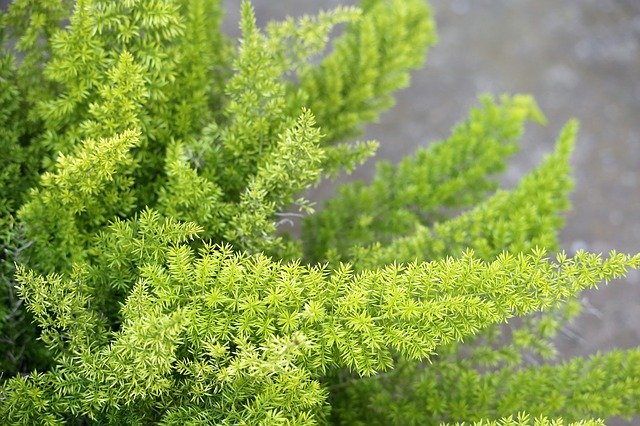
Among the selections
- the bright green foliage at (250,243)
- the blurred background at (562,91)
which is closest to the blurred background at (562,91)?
the blurred background at (562,91)

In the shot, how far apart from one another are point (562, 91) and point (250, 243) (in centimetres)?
139

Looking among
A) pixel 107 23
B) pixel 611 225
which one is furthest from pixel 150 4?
pixel 611 225

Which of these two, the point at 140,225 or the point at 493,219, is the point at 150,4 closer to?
the point at 140,225

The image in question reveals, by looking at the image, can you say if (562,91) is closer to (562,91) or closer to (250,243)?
(562,91)

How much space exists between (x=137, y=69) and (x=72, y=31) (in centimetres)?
10

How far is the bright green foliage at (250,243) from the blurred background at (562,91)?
0.63 meters

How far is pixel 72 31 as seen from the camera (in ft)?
2.65

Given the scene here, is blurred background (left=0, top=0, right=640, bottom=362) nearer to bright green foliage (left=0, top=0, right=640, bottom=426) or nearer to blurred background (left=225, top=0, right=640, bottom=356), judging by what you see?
blurred background (left=225, top=0, right=640, bottom=356)

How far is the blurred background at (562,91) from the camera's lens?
1.73 metres

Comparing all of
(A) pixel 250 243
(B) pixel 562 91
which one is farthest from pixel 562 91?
(A) pixel 250 243

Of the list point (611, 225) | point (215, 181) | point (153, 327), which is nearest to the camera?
point (153, 327)

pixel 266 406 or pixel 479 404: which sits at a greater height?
pixel 479 404

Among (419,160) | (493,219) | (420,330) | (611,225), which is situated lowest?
(420,330)

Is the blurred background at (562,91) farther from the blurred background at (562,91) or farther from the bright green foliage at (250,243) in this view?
the bright green foliage at (250,243)
